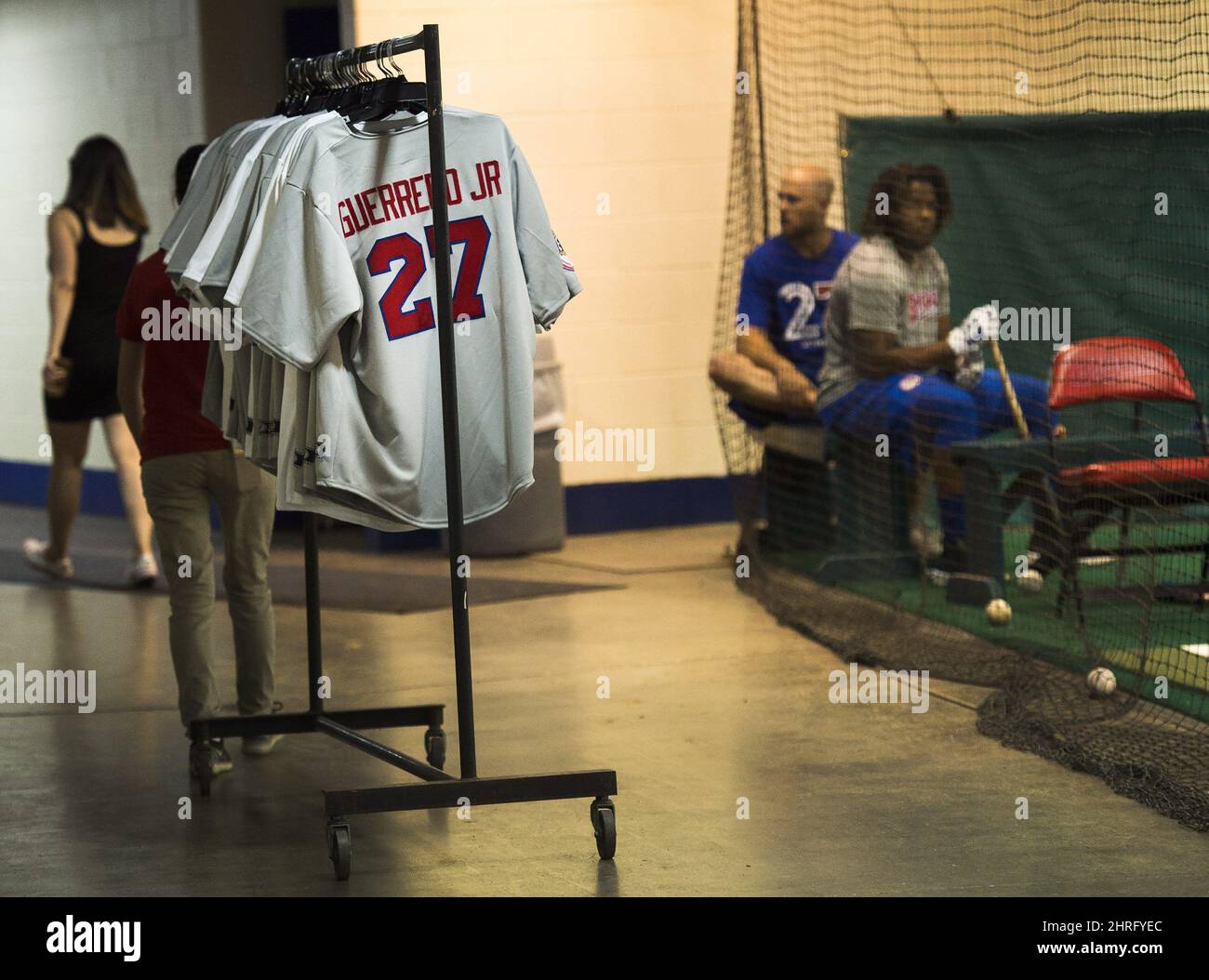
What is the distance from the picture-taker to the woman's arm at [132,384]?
4828mm

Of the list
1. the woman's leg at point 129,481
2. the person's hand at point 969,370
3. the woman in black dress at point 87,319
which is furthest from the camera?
the woman's leg at point 129,481

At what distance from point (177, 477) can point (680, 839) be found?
169 cm

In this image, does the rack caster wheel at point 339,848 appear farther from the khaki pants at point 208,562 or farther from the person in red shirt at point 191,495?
the khaki pants at point 208,562

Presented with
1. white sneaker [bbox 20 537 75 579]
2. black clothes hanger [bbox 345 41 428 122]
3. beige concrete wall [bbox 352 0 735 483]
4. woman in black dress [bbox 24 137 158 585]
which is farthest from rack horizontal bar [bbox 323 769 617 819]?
beige concrete wall [bbox 352 0 735 483]

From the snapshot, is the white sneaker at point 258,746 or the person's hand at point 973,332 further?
the person's hand at point 973,332

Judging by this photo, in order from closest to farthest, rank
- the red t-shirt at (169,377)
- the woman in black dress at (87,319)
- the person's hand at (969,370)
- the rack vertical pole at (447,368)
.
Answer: the rack vertical pole at (447,368), the red t-shirt at (169,377), the person's hand at (969,370), the woman in black dress at (87,319)

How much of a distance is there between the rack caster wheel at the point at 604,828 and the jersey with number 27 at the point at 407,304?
725 mm

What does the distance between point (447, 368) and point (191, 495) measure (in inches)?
49.4

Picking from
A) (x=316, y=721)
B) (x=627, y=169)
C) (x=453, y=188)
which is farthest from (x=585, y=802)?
(x=627, y=169)

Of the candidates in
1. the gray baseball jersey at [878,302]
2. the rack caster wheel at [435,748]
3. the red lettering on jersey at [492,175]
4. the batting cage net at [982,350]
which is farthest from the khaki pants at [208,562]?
the gray baseball jersey at [878,302]

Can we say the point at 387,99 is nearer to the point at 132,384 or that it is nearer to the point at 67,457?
the point at 132,384

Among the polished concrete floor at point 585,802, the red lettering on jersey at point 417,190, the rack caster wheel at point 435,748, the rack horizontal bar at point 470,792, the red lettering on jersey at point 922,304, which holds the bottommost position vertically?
the polished concrete floor at point 585,802

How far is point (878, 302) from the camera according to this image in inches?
272
